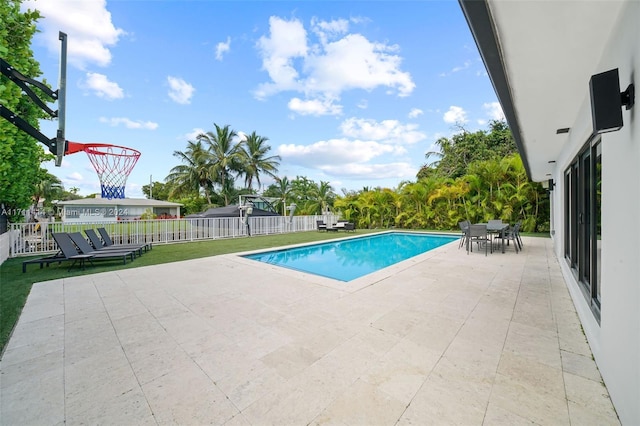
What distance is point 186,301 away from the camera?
450 centimetres

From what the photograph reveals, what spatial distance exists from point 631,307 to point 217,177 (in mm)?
27286

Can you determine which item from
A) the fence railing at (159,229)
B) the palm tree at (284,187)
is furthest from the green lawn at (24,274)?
the palm tree at (284,187)

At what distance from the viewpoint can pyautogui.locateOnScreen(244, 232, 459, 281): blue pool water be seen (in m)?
8.29

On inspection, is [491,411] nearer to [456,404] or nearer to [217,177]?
[456,404]

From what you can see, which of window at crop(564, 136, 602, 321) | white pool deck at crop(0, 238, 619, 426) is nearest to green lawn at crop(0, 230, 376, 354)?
white pool deck at crop(0, 238, 619, 426)

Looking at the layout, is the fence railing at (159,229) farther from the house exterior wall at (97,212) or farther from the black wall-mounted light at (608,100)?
the black wall-mounted light at (608,100)

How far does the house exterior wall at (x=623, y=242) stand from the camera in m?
1.70

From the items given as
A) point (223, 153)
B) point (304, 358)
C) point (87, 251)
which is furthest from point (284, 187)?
point (304, 358)

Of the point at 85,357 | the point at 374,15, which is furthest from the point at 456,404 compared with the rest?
the point at 374,15

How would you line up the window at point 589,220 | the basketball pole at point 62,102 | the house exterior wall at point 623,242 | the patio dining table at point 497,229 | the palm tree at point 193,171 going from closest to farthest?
the house exterior wall at point 623,242
the window at point 589,220
the basketball pole at point 62,102
the patio dining table at point 497,229
the palm tree at point 193,171

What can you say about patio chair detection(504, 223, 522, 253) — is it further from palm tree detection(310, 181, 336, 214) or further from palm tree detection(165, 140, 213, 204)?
palm tree detection(165, 140, 213, 204)

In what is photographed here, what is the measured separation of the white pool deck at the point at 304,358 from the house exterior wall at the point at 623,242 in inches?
11.7

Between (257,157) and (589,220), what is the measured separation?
26212 mm

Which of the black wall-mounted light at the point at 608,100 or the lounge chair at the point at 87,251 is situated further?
the lounge chair at the point at 87,251
